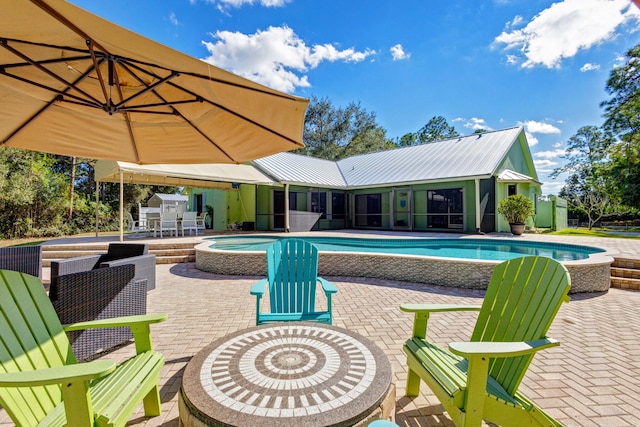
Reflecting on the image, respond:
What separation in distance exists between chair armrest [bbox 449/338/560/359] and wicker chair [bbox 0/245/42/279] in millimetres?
5822

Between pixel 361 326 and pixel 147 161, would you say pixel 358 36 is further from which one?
pixel 361 326

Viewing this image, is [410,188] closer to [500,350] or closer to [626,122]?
[500,350]

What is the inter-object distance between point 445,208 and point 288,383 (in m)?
14.0

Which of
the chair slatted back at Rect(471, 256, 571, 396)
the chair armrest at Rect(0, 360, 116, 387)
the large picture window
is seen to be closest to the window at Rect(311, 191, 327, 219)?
the large picture window

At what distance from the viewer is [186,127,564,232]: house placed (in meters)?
12.6

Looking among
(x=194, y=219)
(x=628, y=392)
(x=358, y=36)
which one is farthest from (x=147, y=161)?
(x=358, y=36)

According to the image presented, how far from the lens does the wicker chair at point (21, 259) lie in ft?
14.0

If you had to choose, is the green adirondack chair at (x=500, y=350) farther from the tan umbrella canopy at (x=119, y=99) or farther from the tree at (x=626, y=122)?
the tree at (x=626, y=122)

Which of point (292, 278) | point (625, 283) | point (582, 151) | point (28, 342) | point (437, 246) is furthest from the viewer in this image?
point (582, 151)

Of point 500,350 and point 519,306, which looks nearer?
point 500,350

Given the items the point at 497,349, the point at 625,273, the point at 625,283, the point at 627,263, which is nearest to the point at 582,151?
the point at 627,263

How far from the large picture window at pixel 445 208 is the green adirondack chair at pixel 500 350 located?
40.4ft

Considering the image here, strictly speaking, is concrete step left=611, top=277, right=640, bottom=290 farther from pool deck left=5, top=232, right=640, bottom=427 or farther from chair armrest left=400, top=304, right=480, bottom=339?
chair armrest left=400, top=304, right=480, bottom=339

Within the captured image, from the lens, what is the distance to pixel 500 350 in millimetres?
1396
